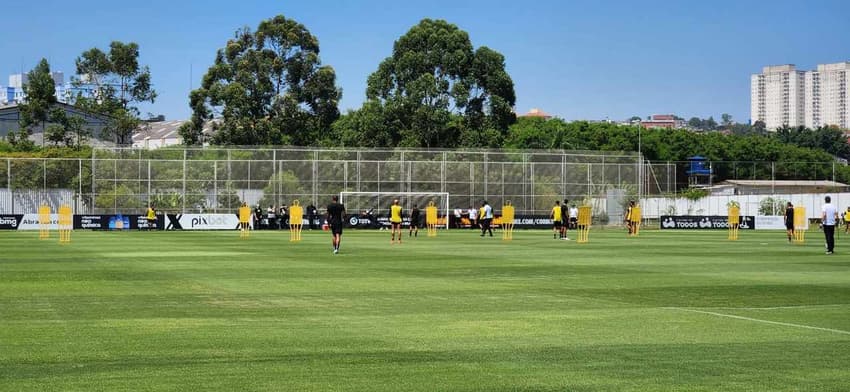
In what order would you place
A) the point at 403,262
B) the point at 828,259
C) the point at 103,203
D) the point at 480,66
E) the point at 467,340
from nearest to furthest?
the point at 467,340, the point at 403,262, the point at 828,259, the point at 103,203, the point at 480,66

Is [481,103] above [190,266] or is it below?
above

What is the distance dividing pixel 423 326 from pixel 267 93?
79.1 metres

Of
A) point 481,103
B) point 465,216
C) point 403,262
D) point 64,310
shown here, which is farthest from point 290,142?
point 64,310

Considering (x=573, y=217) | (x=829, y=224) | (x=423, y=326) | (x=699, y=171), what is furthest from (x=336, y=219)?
(x=699, y=171)

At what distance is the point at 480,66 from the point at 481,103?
302 cm

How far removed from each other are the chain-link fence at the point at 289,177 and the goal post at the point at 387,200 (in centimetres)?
47

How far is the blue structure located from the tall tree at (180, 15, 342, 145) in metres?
33.1

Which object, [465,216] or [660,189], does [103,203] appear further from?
[660,189]

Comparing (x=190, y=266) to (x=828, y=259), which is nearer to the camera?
(x=190, y=266)

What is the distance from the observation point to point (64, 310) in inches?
627

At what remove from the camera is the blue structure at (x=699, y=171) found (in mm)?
106287

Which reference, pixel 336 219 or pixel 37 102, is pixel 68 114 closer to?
pixel 37 102

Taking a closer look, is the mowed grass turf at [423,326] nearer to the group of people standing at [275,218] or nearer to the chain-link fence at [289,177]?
the group of people standing at [275,218]

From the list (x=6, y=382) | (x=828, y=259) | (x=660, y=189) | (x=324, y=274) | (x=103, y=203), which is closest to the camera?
(x=6, y=382)
